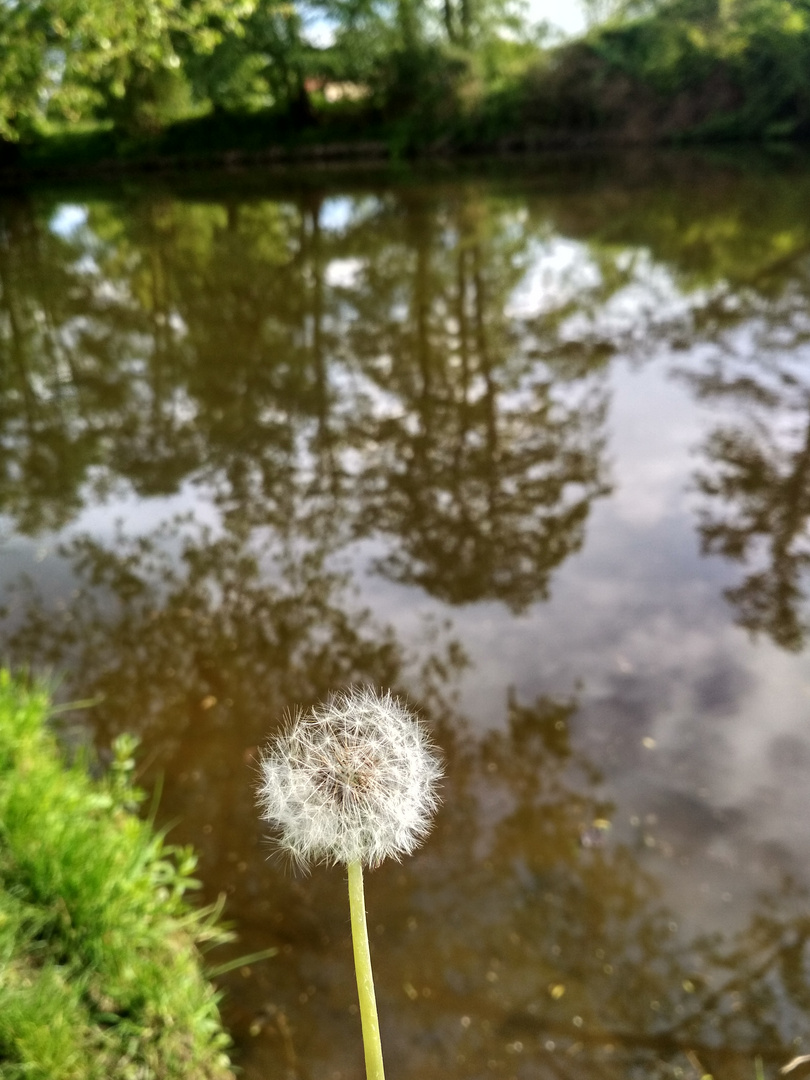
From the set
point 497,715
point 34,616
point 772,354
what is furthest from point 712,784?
point 772,354

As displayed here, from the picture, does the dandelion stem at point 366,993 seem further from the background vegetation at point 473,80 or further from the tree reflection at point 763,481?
the background vegetation at point 473,80

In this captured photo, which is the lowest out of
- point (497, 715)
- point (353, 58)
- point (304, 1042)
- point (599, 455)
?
point (304, 1042)

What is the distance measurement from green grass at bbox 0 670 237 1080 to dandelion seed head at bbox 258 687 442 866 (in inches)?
74.8

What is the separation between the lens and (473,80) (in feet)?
108

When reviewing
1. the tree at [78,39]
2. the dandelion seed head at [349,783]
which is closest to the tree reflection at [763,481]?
the dandelion seed head at [349,783]

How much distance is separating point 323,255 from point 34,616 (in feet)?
40.1

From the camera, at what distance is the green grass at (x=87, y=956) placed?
7.34ft

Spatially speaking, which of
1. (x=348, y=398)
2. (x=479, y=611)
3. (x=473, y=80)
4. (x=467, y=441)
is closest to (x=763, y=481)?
(x=467, y=441)

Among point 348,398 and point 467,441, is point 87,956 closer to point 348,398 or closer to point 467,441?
point 467,441

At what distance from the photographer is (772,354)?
32.1ft

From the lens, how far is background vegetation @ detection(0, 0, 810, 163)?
3172 cm

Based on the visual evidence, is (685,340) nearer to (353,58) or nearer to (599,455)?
(599,455)

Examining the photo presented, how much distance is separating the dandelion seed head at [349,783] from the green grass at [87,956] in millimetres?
1900

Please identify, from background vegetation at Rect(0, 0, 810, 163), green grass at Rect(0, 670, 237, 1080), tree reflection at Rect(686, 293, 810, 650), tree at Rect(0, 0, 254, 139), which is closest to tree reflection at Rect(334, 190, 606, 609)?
tree reflection at Rect(686, 293, 810, 650)
